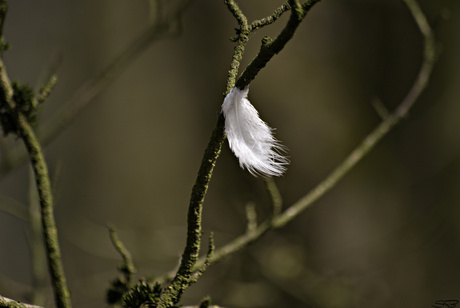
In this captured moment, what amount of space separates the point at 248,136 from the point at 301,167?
1093mm

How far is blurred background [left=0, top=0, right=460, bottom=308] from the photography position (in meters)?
1.29

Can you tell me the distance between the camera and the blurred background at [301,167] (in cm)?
129

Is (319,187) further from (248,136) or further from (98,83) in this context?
(98,83)

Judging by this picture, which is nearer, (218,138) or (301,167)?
(218,138)

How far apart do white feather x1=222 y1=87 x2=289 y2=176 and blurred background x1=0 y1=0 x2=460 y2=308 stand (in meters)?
0.83

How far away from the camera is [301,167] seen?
1426 mm

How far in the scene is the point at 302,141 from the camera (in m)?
1.41

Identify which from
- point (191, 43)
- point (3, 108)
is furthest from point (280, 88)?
point (3, 108)

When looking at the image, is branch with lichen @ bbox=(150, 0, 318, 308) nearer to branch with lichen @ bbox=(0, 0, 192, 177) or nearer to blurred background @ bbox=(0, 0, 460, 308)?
branch with lichen @ bbox=(0, 0, 192, 177)

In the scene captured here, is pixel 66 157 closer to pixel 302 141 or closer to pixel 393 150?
pixel 302 141

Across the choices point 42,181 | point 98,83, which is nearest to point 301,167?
point 98,83

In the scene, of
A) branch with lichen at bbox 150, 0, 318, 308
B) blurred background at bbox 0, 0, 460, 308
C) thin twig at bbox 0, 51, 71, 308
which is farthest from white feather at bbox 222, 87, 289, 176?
blurred background at bbox 0, 0, 460, 308

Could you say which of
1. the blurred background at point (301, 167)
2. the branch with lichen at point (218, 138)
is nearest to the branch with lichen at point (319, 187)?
the branch with lichen at point (218, 138)

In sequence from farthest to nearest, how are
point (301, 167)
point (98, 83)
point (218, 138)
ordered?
point (301, 167), point (98, 83), point (218, 138)
